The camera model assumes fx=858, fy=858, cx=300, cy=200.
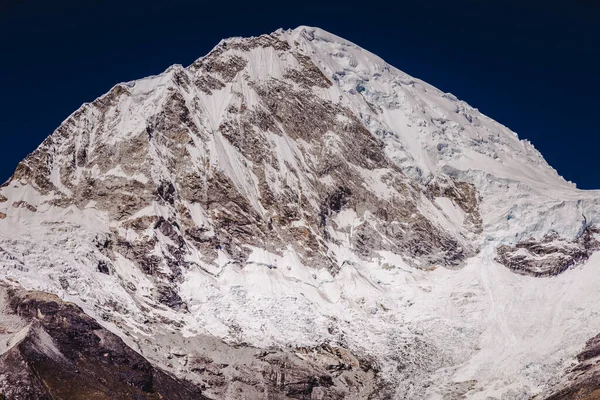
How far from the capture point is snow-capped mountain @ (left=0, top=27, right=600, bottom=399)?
441 feet

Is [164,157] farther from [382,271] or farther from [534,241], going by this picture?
[534,241]

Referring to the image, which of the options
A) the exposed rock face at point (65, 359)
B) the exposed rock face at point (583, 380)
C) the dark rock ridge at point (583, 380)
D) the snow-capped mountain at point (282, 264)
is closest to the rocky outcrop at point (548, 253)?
the snow-capped mountain at point (282, 264)

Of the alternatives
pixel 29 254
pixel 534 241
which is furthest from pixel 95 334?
pixel 534 241

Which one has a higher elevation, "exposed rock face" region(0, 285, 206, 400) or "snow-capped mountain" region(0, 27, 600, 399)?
"snow-capped mountain" region(0, 27, 600, 399)

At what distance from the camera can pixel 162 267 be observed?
158250 mm

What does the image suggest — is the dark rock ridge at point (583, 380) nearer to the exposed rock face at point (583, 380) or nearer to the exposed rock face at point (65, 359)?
the exposed rock face at point (583, 380)

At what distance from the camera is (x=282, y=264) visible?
168 metres

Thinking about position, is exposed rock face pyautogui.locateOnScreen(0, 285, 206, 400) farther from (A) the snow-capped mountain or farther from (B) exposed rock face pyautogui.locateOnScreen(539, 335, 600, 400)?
(B) exposed rock face pyautogui.locateOnScreen(539, 335, 600, 400)

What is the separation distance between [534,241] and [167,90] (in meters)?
88.7

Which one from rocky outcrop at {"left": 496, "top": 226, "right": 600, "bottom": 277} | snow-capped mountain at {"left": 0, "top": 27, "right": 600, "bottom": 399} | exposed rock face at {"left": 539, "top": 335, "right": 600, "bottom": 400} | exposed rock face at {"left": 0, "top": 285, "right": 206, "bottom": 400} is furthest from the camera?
rocky outcrop at {"left": 496, "top": 226, "right": 600, "bottom": 277}

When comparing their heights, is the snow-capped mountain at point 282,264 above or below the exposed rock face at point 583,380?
above

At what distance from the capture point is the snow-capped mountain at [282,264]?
13450cm

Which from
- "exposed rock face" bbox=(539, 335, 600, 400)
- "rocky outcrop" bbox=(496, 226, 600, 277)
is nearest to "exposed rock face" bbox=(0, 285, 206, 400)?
"exposed rock face" bbox=(539, 335, 600, 400)

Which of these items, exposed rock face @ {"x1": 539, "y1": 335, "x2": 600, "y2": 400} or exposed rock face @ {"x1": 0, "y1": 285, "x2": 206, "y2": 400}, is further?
exposed rock face @ {"x1": 539, "y1": 335, "x2": 600, "y2": 400}
